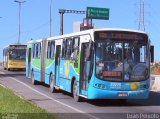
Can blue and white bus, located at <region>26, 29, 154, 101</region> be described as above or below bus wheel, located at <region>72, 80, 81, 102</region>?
above

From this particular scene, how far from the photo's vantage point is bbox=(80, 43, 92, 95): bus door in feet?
61.8

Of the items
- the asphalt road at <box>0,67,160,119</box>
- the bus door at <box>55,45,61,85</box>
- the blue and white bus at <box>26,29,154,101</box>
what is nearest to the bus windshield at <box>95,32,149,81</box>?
the blue and white bus at <box>26,29,154,101</box>

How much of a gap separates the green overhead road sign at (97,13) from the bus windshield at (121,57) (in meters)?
36.8

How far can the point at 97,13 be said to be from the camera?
56250mm

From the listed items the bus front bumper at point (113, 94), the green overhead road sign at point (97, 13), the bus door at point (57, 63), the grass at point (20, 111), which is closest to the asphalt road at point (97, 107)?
the bus front bumper at point (113, 94)

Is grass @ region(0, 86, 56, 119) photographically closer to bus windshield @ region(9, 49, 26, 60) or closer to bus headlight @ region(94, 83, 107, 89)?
bus headlight @ region(94, 83, 107, 89)

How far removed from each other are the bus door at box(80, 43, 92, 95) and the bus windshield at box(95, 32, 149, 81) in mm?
476

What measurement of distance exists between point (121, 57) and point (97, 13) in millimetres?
37940

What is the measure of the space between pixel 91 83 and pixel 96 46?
1417mm

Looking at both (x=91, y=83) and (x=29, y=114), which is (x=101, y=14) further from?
(x=29, y=114)

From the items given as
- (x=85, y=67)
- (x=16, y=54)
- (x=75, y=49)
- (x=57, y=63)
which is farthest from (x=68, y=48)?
(x=16, y=54)

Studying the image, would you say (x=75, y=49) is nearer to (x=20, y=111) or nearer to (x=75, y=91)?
(x=75, y=91)

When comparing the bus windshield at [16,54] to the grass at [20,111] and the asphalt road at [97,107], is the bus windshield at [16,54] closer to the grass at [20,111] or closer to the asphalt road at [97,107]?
the asphalt road at [97,107]

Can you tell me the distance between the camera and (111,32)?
1898cm
